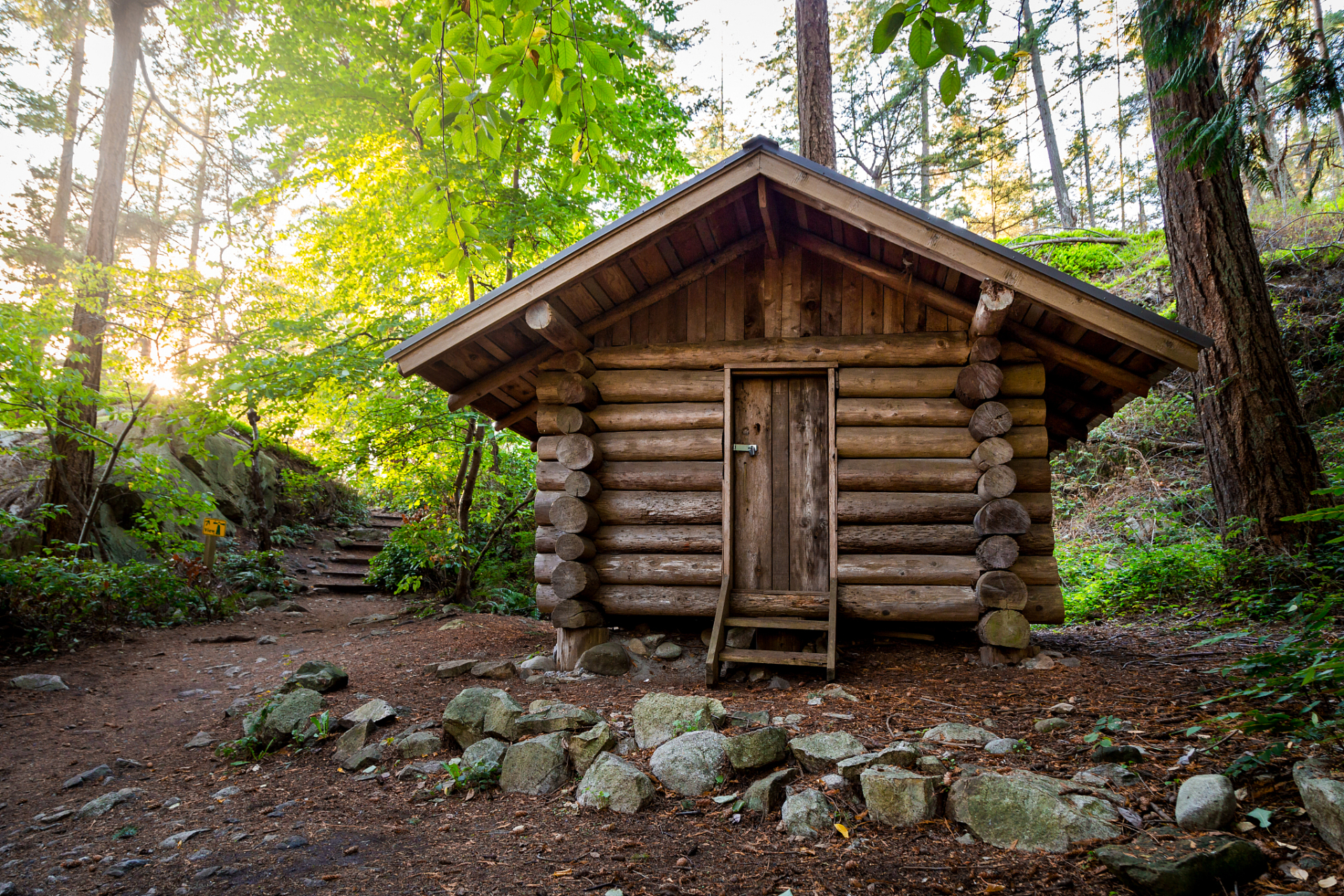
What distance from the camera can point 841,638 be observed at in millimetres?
6332

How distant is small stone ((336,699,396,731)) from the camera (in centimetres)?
503

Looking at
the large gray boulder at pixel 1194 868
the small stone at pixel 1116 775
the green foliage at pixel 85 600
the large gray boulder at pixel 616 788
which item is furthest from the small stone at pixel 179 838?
the green foliage at pixel 85 600

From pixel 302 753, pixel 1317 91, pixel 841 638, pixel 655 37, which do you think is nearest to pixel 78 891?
pixel 302 753

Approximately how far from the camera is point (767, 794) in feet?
11.5

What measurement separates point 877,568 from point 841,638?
0.79 m

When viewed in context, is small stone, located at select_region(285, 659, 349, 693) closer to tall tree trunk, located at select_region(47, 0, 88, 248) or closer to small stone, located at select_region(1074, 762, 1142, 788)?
small stone, located at select_region(1074, 762, 1142, 788)

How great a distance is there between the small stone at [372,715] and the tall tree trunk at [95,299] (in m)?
6.47

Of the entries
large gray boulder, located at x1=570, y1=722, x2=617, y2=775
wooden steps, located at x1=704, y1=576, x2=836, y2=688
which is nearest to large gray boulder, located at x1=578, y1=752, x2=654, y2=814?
large gray boulder, located at x1=570, y1=722, x2=617, y2=775

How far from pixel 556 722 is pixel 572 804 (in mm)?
813

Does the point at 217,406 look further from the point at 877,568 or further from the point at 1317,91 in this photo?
the point at 1317,91

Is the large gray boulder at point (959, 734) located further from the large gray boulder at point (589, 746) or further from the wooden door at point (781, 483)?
the wooden door at point (781, 483)

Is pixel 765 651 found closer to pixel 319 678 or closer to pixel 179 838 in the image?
pixel 319 678

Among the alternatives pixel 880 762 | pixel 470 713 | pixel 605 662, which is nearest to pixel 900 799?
pixel 880 762

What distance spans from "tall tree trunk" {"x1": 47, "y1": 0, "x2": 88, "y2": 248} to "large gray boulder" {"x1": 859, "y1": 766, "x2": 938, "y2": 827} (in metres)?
20.2
